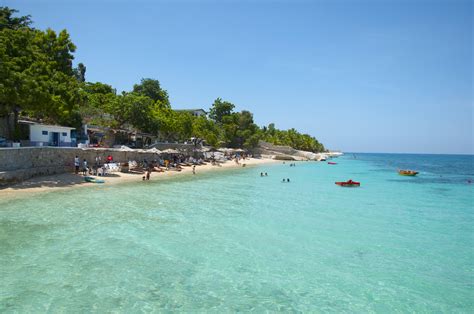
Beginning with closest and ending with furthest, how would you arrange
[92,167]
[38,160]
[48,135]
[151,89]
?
[38,160], [48,135], [92,167], [151,89]

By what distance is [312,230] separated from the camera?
14.6 meters

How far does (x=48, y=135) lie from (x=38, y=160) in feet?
15.6

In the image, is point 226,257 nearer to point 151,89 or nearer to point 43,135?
point 43,135

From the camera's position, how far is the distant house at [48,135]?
27234mm

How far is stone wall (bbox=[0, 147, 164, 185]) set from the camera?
843 inches

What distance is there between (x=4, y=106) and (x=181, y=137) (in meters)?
33.5

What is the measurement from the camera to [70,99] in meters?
29.3

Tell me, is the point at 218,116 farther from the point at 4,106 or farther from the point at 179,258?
the point at 179,258

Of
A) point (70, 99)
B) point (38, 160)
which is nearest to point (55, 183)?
point (38, 160)

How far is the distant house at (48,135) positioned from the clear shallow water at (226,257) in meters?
10.1

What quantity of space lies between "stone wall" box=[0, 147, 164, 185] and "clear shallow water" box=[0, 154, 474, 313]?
4.36 m

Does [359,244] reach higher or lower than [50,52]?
lower

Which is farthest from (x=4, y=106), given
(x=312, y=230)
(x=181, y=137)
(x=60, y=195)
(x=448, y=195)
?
(x=448, y=195)

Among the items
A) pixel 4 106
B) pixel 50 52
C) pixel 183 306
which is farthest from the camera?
pixel 50 52
